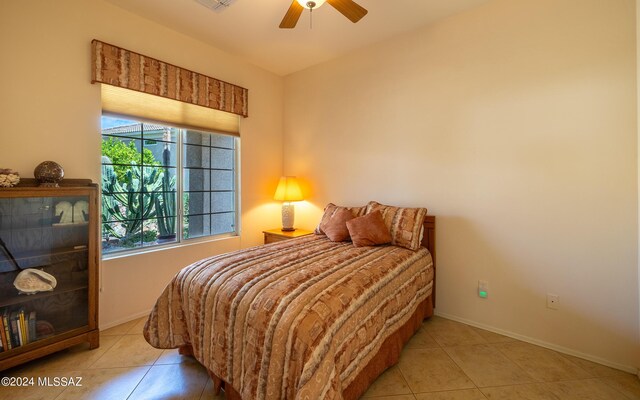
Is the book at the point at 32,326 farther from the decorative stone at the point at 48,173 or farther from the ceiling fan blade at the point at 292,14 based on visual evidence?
the ceiling fan blade at the point at 292,14

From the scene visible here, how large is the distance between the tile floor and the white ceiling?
9.37 ft

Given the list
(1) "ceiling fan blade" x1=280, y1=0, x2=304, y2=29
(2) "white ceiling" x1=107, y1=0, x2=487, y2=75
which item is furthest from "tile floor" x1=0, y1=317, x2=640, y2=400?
(2) "white ceiling" x1=107, y1=0, x2=487, y2=75

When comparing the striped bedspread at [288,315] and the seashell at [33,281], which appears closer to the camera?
the striped bedspread at [288,315]

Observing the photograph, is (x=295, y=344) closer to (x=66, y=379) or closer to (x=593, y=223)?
(x=66, y=379)

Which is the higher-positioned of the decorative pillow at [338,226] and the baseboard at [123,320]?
the decorative pillow at [338,226]

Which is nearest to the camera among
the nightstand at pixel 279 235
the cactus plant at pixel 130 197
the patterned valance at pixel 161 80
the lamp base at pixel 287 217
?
the patterned valance at pixel 161 80

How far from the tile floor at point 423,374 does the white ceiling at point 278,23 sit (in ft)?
9.37

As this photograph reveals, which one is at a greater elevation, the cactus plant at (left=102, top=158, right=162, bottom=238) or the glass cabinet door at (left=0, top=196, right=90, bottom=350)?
the cactus plant at (left=102, top=158, right=162, bottom=238)

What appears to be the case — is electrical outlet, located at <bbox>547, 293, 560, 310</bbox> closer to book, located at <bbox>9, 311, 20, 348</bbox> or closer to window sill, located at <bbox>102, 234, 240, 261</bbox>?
window sill, located at <bbox>102, 234, 240, 261</bbox>

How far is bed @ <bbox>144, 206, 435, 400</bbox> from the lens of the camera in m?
1.21

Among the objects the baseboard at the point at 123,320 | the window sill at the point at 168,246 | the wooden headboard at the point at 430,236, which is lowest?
the baseboard at the point at 123,320

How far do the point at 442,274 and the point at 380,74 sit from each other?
219 cm

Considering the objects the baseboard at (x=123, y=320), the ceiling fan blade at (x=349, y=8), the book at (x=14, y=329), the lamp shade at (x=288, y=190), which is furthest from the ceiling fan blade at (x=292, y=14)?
the baseboard at (x=123, y=320)

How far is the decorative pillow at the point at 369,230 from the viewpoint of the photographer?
8.05 ft
